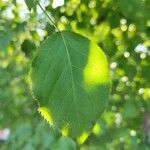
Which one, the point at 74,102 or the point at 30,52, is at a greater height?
the point at 74,102

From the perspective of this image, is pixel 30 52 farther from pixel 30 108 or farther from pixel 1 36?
pixel 30 108

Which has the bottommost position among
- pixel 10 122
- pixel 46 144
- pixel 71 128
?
pixel 10 122

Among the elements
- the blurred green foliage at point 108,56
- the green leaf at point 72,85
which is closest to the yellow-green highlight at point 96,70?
the green leaf at point 72,85

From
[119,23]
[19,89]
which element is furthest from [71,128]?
[19,89]

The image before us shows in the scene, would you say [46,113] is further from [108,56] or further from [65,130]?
[108,56]

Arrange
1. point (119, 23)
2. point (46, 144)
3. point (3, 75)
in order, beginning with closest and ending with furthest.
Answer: point (119, 23) → point (46, 144) → point (3, 75)

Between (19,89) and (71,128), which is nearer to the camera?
(71,128)

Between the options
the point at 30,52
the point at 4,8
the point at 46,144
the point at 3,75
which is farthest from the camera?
the point at 3,75
